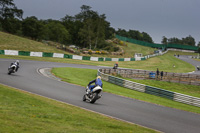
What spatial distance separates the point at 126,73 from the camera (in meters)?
38.9

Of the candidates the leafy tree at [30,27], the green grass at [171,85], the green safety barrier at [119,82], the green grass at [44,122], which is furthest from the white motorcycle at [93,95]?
the leafy tree at [30,27]

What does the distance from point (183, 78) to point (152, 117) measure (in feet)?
103

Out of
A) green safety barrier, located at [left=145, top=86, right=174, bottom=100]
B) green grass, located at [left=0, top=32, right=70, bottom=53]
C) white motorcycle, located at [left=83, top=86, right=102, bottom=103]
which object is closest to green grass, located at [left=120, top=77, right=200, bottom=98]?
green safety barrier, located at [left=145, top=86, right=174, bottom=100]

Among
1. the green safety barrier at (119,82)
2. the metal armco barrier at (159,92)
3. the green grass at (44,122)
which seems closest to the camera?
the green grass at (44,122)

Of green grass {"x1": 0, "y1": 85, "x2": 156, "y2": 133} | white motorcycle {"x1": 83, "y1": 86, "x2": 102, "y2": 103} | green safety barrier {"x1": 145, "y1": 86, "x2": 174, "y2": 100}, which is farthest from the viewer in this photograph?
green safety barrier {"x1": 145, "y1": 86, "x2": 174, "y2": 100}

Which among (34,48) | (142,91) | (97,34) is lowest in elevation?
(142,91)

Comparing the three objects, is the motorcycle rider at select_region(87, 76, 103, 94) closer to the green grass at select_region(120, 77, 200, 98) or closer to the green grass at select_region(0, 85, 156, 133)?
the green grass at select_region(0, 85, 156, 133)

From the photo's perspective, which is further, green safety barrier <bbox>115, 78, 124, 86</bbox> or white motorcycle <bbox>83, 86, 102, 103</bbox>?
green safety barrier <bbox>115, 78, 124, 86</bbox>

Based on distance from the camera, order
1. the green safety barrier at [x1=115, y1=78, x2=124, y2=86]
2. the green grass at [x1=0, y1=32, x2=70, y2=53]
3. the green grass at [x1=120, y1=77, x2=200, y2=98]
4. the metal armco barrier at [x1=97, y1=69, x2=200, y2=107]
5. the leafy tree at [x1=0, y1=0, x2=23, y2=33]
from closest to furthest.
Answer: the metal armco barrier at [x1=97, y1=69, x2=200, y2=107] → the green safety barrier at [x1=115, y1=78, x2=124, y2=86] → the green grass at [x1=120, y1=77, x2=200, y2=98] → the green grass at [x1=0, y1=32, x2=70, y2=53] → the leafy tree at [x1=0, y1=0, x2=23, y2=33]

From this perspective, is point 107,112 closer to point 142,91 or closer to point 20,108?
point 20,108

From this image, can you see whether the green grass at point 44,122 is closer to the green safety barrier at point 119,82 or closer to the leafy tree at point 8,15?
the green safety barrier at point 119,82

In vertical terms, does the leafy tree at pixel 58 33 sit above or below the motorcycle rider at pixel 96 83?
above

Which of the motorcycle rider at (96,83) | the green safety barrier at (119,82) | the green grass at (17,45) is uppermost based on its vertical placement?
the green grass at (17,45)

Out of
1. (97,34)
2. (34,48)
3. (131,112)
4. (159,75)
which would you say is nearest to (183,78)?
(159,75)
